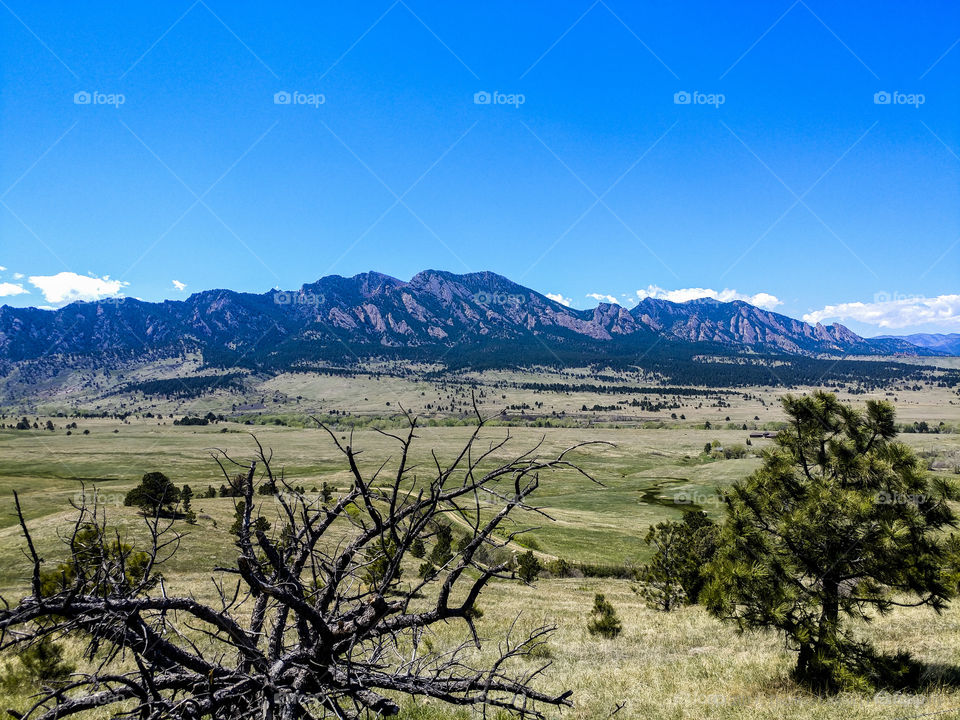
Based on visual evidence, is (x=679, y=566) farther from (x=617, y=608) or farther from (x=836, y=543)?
(x=836, y=543)

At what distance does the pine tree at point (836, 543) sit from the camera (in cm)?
1067

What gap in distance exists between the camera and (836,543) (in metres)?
10.9

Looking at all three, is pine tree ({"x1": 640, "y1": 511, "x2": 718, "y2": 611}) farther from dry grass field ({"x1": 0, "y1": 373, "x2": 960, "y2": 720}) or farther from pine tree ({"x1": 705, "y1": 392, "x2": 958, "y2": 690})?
pine tree ({"x1": 705, "y1": 392, "x2": 958, "y2": 690})

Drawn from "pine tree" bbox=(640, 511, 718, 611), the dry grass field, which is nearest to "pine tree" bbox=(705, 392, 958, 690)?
the dry grass field

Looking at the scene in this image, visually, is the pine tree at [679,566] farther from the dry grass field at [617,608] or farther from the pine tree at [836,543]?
the pine tree at [836,543]

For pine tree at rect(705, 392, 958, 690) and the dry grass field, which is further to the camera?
pine tree at rect(705, 392, 958, 690)

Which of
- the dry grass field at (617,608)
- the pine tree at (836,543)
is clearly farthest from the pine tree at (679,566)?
the pine tree at (836,543)

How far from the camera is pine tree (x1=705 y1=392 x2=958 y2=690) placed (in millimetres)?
10672

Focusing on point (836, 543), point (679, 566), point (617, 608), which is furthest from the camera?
point (679, 566)

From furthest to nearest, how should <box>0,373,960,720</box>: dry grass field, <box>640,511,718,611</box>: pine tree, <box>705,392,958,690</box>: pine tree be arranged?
<box>640,511,718,611</box>: pine tree → <box>705,392,958,690</box>: pine tree → <box>0,373,960,720</box>: dry grass field

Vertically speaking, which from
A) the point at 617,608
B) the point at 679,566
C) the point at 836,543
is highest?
→ the point at 836,543

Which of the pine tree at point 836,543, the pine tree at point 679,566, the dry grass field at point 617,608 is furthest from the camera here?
the pine tree at point 679,566

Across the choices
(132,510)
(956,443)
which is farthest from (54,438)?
(956,443)

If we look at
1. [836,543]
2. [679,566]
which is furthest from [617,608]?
[836,543]
